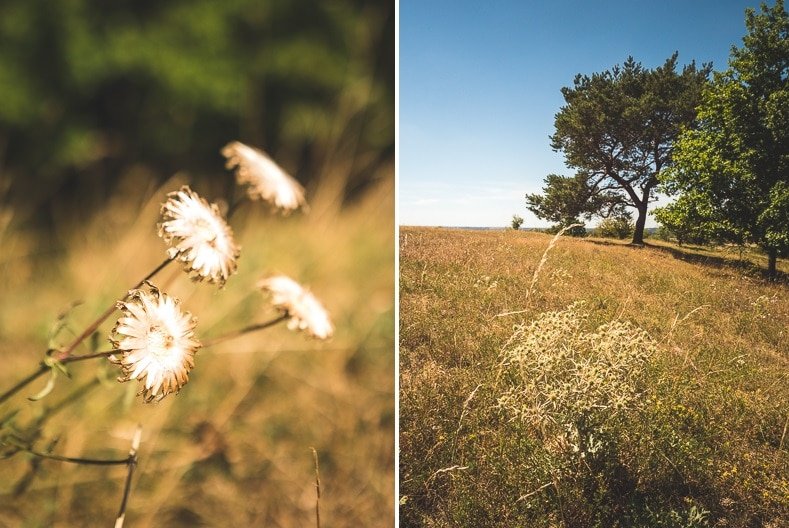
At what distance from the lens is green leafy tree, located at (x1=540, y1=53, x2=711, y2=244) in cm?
120

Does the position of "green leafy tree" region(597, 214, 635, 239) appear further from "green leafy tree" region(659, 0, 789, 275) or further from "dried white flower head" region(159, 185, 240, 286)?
"dried white flower head" region(159, 185, 240, 286)

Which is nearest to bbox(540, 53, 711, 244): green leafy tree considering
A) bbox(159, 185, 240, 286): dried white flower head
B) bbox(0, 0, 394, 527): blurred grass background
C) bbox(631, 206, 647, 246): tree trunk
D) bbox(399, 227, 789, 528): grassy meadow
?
bbox(631, 206, 647, 246): tree trunk

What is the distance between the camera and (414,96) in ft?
4.72

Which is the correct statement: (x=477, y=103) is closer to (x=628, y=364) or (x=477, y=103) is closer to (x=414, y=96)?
(x=414, y=96)

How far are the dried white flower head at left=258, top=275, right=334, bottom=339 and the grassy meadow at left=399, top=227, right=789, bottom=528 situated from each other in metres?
0.56

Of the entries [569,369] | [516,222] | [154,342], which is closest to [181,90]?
[154,342]

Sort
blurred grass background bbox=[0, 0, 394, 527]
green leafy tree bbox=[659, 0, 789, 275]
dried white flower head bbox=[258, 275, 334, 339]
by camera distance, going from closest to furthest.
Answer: dried white flower head bbox=[258, 275, 334, 339] → blurred grass background bbox=[0, 0, 394, 527] → green leafy tree bbox=[659, 0, 789, 275]

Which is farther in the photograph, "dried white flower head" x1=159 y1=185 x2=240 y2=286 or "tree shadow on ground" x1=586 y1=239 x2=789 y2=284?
"tree shadow on ground" x1=586 y1=239 x2=789 y2=284

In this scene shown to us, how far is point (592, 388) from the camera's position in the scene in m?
1.27

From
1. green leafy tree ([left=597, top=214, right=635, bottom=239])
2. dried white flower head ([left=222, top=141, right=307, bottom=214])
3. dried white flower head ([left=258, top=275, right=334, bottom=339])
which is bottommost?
dried white flower head ([left=258, top=275, right=334, bottom=339])

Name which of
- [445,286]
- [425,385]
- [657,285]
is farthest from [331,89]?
[657,285]

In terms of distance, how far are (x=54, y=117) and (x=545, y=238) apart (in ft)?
3.77

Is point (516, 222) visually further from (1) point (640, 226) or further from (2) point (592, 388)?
(2) point (592, 388)

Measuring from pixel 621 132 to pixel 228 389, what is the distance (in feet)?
3.48
